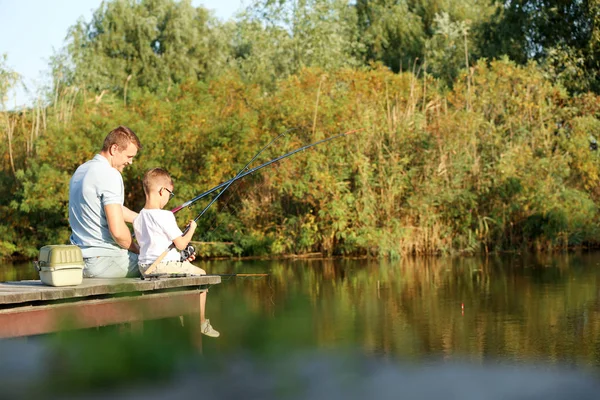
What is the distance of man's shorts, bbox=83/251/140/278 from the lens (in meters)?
6.93

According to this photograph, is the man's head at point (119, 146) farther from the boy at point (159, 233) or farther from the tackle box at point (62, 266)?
the tackle box at point (62, 266)

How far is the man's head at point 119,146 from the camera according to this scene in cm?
697

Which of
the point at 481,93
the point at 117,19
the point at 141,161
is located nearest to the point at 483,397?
the point at 141,161

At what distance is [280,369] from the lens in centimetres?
335

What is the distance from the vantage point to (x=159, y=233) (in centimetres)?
704

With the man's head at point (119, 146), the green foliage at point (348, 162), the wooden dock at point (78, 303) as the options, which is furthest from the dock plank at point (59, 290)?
the green foliage at point (348, 162)

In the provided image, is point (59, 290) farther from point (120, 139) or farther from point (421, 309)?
point (421, 309)

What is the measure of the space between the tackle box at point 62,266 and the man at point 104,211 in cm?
63

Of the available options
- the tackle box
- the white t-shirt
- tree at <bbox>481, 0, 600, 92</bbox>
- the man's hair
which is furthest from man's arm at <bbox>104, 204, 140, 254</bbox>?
tree at <bbox>481, 0, 600, 92</bbox>

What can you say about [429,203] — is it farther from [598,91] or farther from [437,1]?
[437,1]

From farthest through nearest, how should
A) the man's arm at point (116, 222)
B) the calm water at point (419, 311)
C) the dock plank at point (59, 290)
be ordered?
1. the man's arm at point (116, 222)
2. the dock plank at point (59, 290)
3. the calm water at point (419, 311)

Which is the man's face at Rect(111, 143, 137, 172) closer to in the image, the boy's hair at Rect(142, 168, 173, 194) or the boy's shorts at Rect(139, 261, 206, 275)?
the boy's hair at Rect(142, 168, 173, 194)

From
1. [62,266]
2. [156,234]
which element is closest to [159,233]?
[156,234]

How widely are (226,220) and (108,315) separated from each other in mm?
14187
